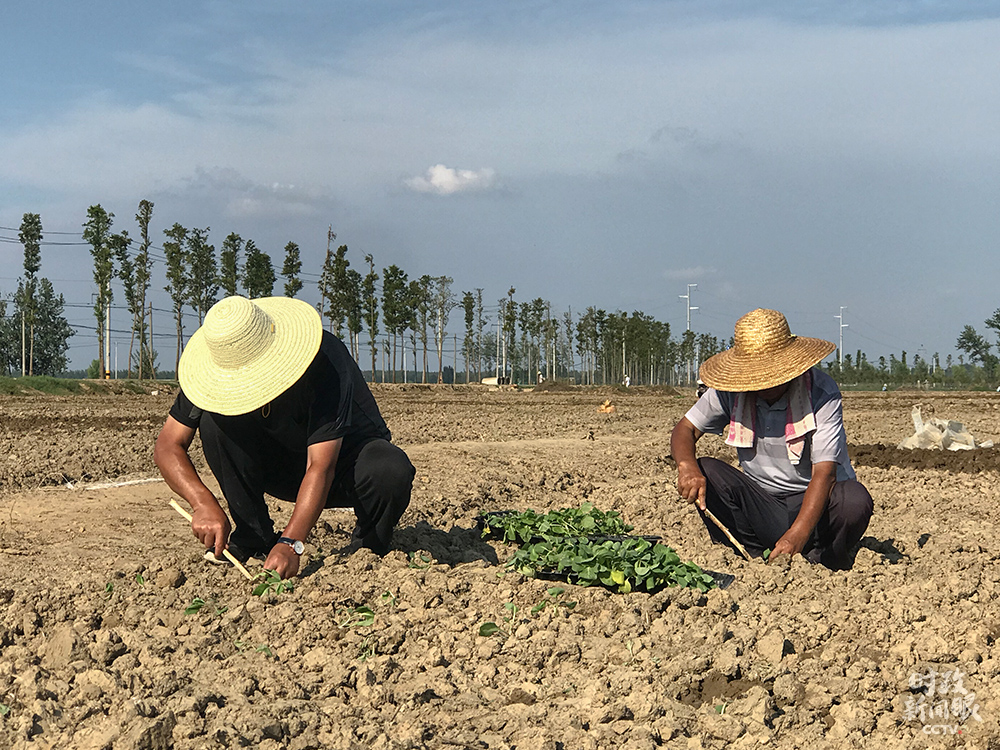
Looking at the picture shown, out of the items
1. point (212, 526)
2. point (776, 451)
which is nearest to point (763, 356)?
point (776, 451)

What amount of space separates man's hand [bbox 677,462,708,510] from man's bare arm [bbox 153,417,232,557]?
6.87ft

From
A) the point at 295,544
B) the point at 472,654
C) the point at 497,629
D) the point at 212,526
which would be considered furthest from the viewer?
the point at 212,526

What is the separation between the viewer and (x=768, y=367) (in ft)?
12.7

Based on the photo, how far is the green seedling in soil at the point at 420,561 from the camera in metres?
3.79

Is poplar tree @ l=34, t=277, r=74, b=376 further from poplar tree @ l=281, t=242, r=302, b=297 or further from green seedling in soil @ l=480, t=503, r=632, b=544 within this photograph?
green seedling in soil @ l=480, t=503, r=632, b=544

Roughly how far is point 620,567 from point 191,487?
5.98ft

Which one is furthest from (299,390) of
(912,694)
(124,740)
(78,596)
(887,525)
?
(887,525)

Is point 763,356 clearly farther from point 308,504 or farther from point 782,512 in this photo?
point 308,504

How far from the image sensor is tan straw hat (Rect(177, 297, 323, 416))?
3.34m

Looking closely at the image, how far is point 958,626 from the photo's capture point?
129 inches

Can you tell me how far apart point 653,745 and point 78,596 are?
225cm

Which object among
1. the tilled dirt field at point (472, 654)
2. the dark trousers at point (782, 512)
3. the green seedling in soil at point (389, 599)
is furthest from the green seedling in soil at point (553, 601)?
the dark trousers at point (782, 512)

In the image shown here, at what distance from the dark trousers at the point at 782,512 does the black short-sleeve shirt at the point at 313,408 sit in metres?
1.84

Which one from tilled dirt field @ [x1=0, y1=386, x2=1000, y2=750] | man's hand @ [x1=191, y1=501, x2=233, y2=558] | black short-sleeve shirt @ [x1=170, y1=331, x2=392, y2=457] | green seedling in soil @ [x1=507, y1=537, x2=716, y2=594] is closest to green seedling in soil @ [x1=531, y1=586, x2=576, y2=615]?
tilled dirt field @ [x1=0, y1=386, x2=1000, y2=750]
